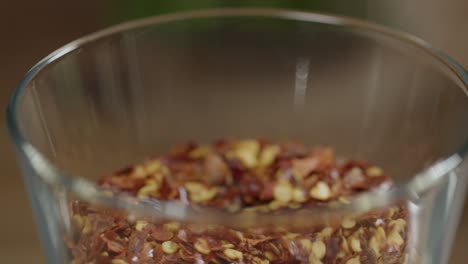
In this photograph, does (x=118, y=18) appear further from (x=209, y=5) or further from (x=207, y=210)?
(x=207, y=210)

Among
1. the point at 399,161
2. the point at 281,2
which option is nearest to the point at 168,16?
the point at 399,161

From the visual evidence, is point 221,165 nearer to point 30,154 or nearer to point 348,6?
point 30,154

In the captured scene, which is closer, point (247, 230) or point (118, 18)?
point (247, 230)

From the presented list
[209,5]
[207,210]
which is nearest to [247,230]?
[207,210]

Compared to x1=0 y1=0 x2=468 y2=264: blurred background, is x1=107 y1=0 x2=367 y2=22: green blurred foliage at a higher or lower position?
higher

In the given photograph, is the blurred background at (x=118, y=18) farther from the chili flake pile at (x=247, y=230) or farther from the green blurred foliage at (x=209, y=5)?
the chili flake pile at (x=247, y=230)

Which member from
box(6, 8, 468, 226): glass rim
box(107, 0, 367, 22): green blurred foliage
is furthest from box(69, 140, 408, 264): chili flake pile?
box(107, 0, 367, 22): green blurred foliage

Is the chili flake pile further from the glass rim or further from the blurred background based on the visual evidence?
the blurred background
